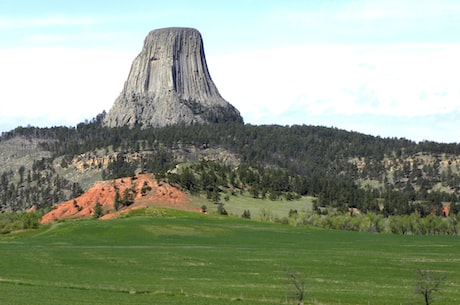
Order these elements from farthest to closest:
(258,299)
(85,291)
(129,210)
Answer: (129,210), (85,291), (258,299)

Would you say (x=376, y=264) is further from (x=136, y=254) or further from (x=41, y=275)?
(x=41, y=275)

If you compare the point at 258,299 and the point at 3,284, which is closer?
the point at 258,299

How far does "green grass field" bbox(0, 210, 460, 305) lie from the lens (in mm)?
59719

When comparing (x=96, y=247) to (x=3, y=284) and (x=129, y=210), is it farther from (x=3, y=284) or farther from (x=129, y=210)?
(x=129, y=210)

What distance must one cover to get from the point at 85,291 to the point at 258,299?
14.2m

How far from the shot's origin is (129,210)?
18288 cm

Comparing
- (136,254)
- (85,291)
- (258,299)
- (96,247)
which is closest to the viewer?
(258,299)

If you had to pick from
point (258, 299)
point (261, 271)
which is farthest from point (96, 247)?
point (258, 299)

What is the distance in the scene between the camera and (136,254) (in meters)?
95.6

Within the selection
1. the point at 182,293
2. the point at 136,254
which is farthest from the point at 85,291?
the point at 136,254

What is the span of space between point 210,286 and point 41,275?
1798 centimetres

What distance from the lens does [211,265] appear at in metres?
84.4

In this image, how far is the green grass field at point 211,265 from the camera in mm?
59719

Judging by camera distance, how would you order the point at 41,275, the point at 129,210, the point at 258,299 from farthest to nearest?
the point at 129,210
the point at 41,275
the point at 258,299
